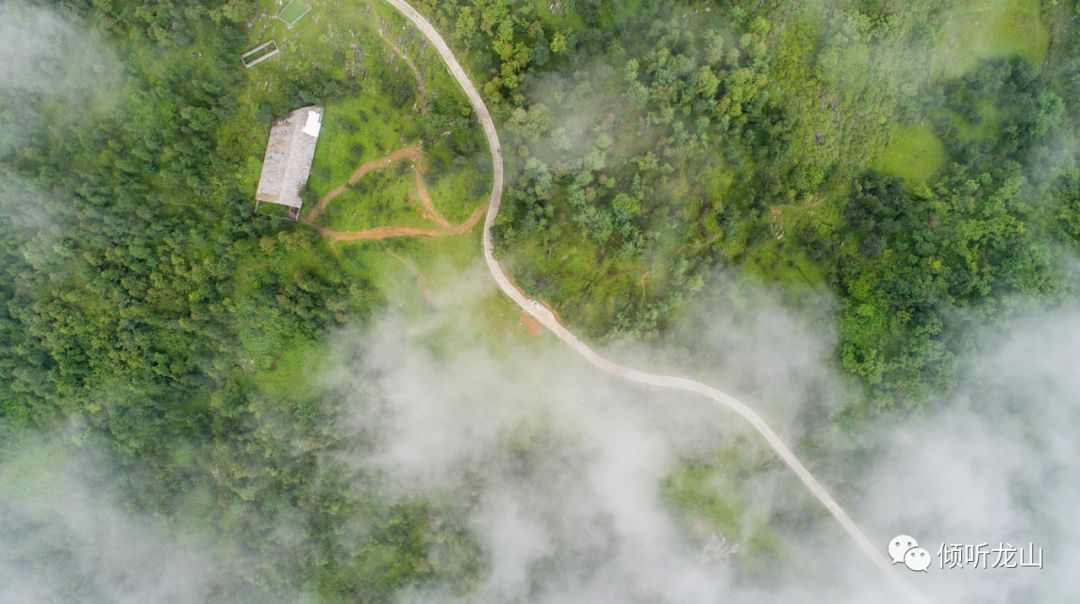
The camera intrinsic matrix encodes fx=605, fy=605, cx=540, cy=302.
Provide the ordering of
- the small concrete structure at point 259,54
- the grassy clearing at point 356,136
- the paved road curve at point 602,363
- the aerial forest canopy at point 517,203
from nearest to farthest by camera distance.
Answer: the aerial forest canopy at point 517,203 → the small concrete structure at point 259,54 → the paved road curve at point 602,363 → the grassy clearing at point 356,136

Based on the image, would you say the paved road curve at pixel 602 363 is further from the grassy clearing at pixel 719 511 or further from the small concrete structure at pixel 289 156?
the small concrete structure at pixel 289 156

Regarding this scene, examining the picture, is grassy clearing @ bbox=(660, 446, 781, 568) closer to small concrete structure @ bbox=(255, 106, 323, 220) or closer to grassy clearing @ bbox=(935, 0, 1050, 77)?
grassy clearing @ bbox=(935, 0, 1050, 77)

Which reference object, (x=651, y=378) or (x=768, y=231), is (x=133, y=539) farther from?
(x=768, y=231)

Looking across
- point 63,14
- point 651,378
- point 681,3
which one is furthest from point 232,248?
point 681,3

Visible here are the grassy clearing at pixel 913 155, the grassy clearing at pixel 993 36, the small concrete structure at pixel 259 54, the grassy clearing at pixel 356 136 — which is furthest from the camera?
the grassy clearing at pixel 913 155

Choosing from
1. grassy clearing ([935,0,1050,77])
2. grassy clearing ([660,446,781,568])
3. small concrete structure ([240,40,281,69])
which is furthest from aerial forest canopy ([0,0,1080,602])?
grassy clearing ([660,446,781,568])

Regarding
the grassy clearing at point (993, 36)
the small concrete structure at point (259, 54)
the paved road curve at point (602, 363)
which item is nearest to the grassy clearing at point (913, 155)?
the grassy clearing at point (993, 36)
